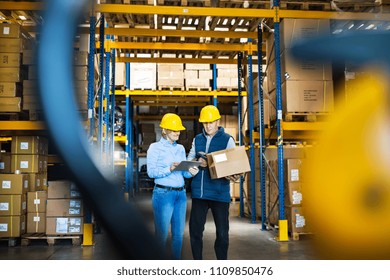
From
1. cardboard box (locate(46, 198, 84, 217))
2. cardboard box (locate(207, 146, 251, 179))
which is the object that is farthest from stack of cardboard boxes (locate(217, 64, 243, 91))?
cardboard box (locate(207, 146, 251, 179))

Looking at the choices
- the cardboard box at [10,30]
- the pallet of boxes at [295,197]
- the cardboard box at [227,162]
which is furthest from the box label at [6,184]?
the pallet of boxes at [295,197]

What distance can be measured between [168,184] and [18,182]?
280cm

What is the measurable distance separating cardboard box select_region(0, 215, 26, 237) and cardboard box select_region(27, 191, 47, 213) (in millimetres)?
208

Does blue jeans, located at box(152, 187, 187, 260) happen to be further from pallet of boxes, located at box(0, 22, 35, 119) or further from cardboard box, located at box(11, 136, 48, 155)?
cardboard box, located at box(11, 136, 48, 155)

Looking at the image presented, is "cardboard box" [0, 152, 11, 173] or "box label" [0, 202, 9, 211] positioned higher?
"cardboard box" [0, 152, 11, 173]

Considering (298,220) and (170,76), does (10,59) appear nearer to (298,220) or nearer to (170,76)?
(298,220)

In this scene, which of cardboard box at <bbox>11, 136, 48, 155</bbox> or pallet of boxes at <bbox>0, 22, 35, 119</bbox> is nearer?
pallet of boxes at <bbox>0, 22, 35, 119</bbox>

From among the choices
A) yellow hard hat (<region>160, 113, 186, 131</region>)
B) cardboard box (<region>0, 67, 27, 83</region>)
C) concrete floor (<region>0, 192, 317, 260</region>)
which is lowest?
concrete floor (<region>0, 192, 317, 260</region>)

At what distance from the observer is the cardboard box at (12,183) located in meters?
4.71

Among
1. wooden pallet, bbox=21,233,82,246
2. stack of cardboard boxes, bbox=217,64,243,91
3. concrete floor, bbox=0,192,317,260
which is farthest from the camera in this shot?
stack of cardboard boxes, bbox=217,64,243,91

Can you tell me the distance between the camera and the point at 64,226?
475cm

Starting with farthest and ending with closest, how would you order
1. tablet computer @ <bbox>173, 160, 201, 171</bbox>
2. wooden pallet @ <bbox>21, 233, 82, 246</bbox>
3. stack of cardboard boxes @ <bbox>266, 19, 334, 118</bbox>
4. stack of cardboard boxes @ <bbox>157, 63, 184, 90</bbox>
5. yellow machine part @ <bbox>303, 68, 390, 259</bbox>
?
stack of cardboard boxes @ <bbox>157, 63, 184, 90</bbox> < wooden pallet @ <bbox>21, 233, 82, 246</bbox> < stack of cardboard boxes @ <bbox>266, 19, 334, 118</bbox> < tablet computer @ <bbox>173, 160, 201, 171</bbox> < yellow machine part @ <bbox>303, 68, 390, 259</bbox>

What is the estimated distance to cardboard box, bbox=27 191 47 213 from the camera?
487 centimetres
